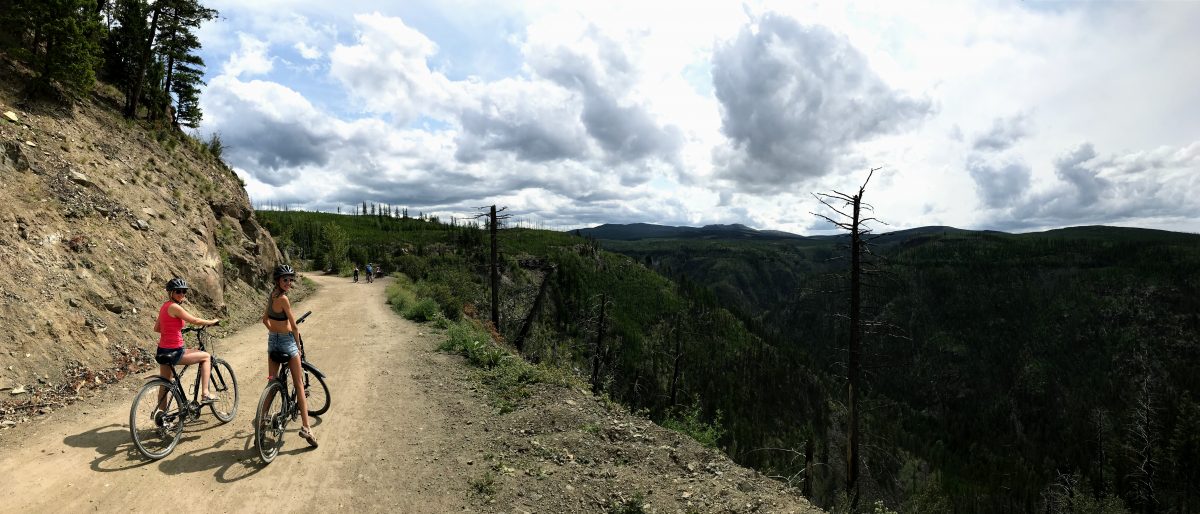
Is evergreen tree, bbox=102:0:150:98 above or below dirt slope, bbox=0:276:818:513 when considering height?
above

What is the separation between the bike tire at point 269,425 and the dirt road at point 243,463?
21 cm

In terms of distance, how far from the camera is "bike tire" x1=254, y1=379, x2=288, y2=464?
281 inches

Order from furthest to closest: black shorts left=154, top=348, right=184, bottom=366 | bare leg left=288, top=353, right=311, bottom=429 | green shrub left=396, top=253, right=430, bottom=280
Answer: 1. green shrub left=396, top=253, right=430, bottom=280
2. bare leg left=288, top=353, right=311, bottom=429
3. black shorts left=154, top=348, right=184, bottom=366

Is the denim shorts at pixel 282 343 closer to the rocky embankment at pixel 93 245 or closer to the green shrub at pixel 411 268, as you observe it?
the rocky embankment at pixel 93 245

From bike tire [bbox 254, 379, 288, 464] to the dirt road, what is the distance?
0.21m

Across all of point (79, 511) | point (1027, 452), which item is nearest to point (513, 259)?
point (79, 511)

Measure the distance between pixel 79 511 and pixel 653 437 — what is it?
308 inches

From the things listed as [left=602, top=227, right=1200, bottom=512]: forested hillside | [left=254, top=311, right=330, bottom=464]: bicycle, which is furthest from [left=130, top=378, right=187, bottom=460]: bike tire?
[left=602, top=227, right=1200, bottom=512]: forested hillside

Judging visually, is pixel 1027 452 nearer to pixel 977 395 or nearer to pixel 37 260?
pixel 977 395

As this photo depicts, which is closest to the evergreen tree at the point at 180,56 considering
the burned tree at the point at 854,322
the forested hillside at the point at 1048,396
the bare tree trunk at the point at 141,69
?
the bare tree trunk at the point at 141,69

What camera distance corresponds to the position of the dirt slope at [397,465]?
6438 millimetres

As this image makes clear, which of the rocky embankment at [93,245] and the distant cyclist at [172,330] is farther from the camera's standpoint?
the rocky embankment at [93,245]

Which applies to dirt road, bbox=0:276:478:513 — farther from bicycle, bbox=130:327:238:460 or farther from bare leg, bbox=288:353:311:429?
bare leg, bbox=288:353:311:429

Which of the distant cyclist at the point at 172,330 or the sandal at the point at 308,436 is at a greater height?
the distant cyclist at the point at 172,330
